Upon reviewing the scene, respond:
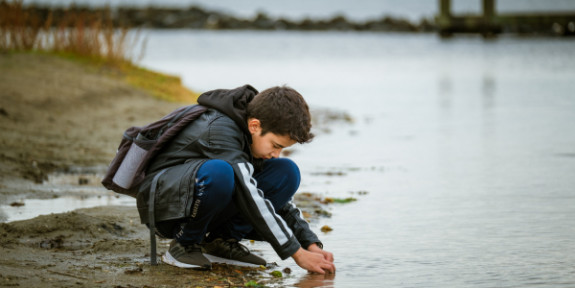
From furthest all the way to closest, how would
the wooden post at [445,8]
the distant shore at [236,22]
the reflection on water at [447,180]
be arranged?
the distant shore at [236,22], the wooden post at [445,8], the reflection on water at [447,180]

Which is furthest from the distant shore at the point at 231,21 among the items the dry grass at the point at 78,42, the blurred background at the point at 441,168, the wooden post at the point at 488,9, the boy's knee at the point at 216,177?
the boy's knee at the point at 216,177

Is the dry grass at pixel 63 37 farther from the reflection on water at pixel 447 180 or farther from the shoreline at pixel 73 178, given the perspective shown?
the reflection on water at pixel 447 180

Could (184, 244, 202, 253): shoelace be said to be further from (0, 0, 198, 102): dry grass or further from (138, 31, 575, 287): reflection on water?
(0, 0, 198, 102): dry grass

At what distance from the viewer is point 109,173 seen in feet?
13.1

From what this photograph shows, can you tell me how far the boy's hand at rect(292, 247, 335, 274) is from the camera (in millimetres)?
3922

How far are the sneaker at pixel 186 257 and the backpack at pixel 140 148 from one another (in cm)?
36

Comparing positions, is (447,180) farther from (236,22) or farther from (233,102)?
(236,22)

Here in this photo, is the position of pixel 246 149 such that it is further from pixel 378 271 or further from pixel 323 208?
pixel 323 208

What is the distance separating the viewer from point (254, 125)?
390 centimetres

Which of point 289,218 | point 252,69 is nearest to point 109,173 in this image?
point 289,218

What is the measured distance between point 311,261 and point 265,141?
24.1 inches

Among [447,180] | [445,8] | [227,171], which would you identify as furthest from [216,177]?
[445,8]

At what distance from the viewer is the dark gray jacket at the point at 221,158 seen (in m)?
3.80

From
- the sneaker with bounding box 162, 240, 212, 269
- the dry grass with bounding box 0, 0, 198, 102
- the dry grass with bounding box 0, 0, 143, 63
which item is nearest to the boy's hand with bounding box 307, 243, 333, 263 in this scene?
the sneaker with bounding box 162, 240, 212, 269
